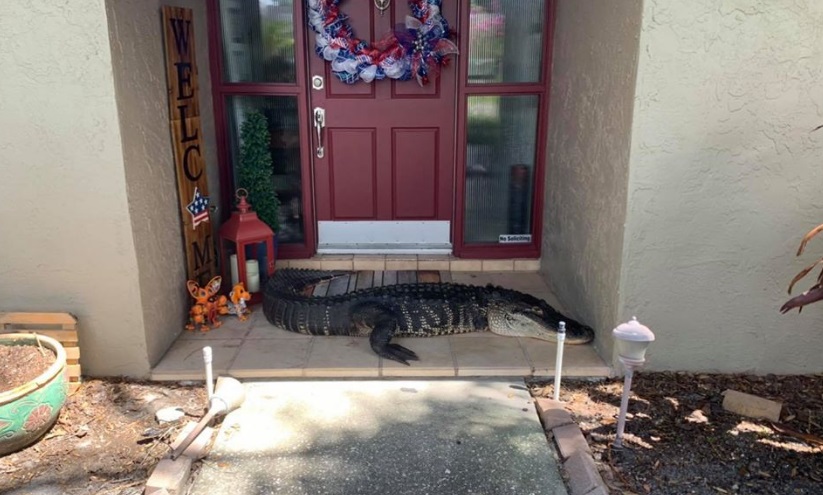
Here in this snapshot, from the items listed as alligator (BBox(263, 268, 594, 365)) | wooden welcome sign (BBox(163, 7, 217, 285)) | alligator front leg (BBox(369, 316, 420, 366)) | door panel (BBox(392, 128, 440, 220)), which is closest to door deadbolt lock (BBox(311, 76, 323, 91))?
door panel (BBox(392, 128, 440, 220))

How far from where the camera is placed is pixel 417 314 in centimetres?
395

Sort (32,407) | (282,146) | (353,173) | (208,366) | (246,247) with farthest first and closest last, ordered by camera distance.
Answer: (353,173) < (282,146) < (246,247) < (208,366) < (32,407)

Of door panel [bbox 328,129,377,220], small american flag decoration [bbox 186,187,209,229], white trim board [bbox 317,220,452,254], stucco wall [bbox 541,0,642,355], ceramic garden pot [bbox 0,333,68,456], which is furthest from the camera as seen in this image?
white trim board [bbox 317,220,452,254]

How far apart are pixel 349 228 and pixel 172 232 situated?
1691 millimetres

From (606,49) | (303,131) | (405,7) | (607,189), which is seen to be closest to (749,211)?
(607,189)

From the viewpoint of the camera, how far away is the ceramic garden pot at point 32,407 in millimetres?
2713

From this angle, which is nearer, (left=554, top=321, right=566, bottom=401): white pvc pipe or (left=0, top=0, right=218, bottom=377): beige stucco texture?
(left=554, top=321, right=566, bottom=401): white pvc pipe

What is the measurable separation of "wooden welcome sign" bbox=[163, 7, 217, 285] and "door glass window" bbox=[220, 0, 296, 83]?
54 centimetres

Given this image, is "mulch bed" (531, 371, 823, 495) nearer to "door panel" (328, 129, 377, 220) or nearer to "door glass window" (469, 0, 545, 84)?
"door panel" (328, 129, 377, 220)

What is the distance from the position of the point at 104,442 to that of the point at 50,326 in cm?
78

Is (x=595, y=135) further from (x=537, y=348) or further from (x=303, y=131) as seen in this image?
(x=303, y=131)

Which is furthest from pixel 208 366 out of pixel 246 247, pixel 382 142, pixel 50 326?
pixel 382 142

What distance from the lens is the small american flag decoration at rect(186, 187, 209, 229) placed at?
4.09 metres

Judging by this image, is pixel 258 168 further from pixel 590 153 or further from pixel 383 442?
pixel 383 442
